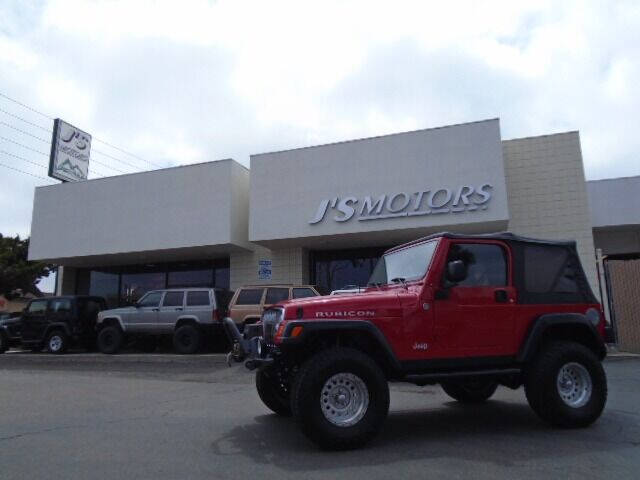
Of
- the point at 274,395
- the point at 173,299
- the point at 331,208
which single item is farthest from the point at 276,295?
the point at 274,395

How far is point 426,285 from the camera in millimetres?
5629

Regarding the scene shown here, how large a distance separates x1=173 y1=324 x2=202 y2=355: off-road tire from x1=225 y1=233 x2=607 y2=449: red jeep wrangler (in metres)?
8.80

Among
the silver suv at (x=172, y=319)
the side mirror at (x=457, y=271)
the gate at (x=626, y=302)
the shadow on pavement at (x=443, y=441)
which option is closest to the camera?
the shadow on pavement at (x=443, y=441)

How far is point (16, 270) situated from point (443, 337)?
116 ft

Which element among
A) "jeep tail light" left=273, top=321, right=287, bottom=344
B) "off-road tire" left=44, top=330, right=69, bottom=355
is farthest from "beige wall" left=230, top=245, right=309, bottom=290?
"jeep tail light" left=273, top=321, right=287, bottom=344

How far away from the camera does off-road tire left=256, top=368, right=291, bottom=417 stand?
21.6 feet

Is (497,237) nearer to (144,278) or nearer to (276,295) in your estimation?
(276,295)

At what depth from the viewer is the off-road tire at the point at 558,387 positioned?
5.71 meters

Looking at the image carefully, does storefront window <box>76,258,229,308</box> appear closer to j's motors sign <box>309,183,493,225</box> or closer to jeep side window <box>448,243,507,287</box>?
j's motors sign <box>309,183,493,225</box>

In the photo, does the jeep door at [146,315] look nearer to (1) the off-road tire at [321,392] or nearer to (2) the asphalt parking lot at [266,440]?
(2) the asphalt parking lot at [266,440]

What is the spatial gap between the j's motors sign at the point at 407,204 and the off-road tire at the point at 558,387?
365 inches

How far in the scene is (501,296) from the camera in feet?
19.2

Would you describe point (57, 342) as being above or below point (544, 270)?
below

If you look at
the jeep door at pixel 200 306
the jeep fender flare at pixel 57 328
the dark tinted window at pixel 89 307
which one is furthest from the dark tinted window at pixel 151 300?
the jeep fender flare at pixel 57 328
